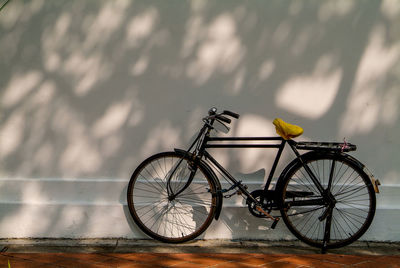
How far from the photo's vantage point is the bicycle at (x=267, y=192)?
486 cm

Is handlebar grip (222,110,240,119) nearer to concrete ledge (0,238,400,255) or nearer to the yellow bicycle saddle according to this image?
the yellow bicycle saddle

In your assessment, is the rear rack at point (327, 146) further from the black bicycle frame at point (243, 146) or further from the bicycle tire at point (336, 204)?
the bicycle tire at point (336, 204)

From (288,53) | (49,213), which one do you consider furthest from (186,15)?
(49,213)

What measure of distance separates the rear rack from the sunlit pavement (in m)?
0.94

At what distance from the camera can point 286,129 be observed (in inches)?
186

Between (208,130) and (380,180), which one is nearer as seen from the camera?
(208,130)

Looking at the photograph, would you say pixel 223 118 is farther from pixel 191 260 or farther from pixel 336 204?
pixel 336 204

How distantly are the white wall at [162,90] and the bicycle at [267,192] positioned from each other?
160 millimetres

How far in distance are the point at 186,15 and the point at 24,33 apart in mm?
1470

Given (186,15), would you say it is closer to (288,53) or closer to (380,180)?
(288,53)

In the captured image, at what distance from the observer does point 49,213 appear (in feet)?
16.7

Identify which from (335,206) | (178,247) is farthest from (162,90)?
(335,206)

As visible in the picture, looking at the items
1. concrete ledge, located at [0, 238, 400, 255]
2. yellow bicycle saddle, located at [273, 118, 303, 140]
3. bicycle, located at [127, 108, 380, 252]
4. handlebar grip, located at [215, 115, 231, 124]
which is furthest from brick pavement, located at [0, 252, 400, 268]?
handlebar grip, located at [215, 115, 231, 124]

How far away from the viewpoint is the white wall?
4.94 metres
